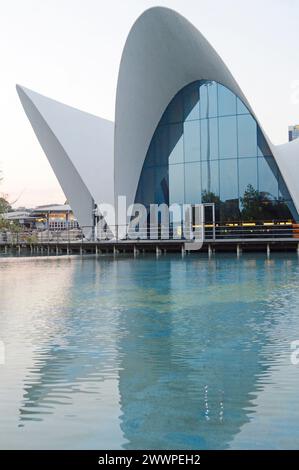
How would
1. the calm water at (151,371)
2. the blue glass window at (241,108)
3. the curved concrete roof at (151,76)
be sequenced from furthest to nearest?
the blue glass window at (241,108) < the curved concrete roof at (151,76) < the calm water at (151,371)

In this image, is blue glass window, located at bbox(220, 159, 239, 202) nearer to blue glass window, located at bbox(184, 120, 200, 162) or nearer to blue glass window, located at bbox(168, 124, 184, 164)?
blue glass window, located at bbox(184, 120, 200, 162)

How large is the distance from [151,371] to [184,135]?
83.6 feet

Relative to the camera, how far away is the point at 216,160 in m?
30.2

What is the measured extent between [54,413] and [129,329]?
3.95 meters

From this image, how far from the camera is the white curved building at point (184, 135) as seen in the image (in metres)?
28.0

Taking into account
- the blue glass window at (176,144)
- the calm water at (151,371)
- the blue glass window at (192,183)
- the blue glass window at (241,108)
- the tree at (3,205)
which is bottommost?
the calm water at (151,371)

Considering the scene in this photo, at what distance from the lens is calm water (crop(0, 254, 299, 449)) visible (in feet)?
Answer: 15.3

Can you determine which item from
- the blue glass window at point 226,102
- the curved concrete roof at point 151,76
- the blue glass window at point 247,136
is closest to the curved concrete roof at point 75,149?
the curved concrete roof at point 151,76

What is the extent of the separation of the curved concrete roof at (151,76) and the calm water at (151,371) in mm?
16057

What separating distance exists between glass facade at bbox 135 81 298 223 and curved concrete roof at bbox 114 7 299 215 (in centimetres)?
63

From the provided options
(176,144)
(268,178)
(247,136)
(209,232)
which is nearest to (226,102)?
(247,136)

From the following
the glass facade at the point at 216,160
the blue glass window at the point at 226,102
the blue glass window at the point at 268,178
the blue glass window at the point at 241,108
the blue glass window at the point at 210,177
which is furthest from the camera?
the blue glass window at the point at 210,177

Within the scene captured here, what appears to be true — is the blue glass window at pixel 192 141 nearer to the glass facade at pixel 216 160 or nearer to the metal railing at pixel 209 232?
the glass facade at pixel 216 160
